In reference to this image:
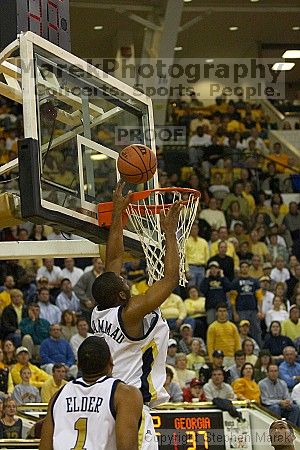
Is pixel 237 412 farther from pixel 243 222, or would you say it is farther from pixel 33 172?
pixel 243 222

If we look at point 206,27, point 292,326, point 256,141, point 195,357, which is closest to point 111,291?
point 195,357

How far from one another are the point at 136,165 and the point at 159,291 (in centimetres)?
119

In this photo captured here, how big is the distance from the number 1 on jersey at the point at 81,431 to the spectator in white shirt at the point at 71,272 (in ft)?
32.0

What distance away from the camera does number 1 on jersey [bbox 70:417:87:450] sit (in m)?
4.84

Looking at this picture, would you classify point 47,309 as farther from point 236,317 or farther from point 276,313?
point 276,313

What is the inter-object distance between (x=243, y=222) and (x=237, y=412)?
745cm

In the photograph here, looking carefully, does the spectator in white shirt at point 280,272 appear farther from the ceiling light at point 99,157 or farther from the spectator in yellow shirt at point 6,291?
the ceiling light at point 99,157

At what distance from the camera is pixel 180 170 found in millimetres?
19344

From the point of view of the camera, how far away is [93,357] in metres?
4.84

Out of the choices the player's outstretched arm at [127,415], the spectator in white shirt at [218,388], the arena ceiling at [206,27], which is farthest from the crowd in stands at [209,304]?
the player's outstretched arm at [127,415]

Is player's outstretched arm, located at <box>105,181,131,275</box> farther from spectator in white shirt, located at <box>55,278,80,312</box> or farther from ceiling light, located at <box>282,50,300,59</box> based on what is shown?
ceiling light, located at <box>282,50,300,59</box>

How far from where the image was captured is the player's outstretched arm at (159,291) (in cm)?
544

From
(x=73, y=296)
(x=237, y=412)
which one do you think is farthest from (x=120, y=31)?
(x=237, y=412)

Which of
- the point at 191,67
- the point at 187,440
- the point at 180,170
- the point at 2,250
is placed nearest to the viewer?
the point at 2,250
